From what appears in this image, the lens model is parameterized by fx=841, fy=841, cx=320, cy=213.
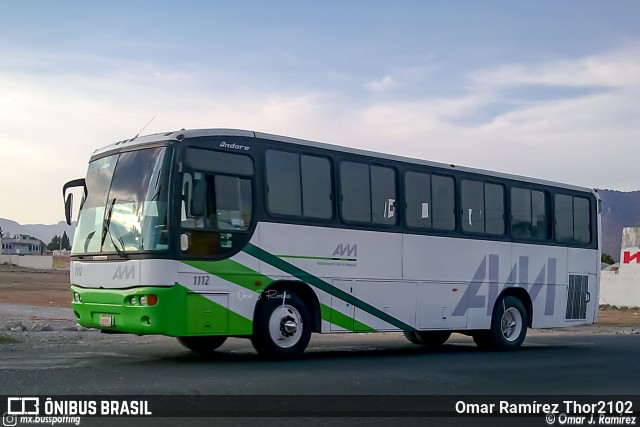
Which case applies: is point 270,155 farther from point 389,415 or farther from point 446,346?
point 446,346

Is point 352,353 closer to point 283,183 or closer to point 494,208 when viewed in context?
point 283,183

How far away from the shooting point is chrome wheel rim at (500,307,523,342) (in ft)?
56.0

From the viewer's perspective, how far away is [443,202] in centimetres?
1597

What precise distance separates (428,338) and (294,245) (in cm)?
581

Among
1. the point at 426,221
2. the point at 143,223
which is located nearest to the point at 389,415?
the point at 143,223

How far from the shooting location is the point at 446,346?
18.2 meters

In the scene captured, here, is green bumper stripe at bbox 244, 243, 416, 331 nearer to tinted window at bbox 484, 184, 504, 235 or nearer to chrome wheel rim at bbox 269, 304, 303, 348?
chrome wheel rim at bbox 269, 304, 303, 348

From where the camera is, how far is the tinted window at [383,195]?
48.2 feet

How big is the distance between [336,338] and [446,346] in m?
2.83

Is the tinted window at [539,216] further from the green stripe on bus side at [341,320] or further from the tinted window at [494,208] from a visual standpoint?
the green stripe on bus side at [341,320]

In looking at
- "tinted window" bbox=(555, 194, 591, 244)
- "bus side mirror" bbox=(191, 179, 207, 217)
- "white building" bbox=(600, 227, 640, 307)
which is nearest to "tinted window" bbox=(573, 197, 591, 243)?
"tinted window" bbox=(555, 194, 591, 244)

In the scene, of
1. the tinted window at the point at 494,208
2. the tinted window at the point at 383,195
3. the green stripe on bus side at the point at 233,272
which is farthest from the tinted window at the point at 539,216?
the green stripe on bus side at the point at 233,272

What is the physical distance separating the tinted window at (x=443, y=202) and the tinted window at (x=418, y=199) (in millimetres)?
162

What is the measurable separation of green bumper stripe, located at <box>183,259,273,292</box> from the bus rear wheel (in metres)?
5.98
